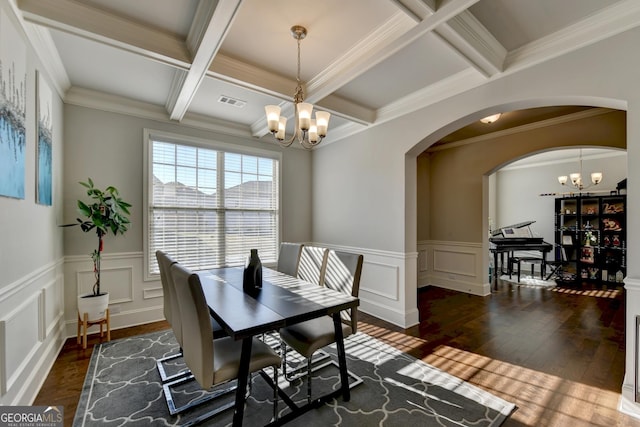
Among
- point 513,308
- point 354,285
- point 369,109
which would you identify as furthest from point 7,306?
point 513,308

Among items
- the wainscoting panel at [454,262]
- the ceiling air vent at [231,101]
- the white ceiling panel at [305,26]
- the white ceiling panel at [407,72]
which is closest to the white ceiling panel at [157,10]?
the white ceiling panel at [305,26]

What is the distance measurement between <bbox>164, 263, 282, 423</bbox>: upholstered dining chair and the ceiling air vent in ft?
7.90

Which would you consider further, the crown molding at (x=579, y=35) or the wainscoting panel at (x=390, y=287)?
the wainscoting panel at (x=390, y=287)

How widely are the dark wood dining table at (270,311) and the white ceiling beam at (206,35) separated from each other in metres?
1.92

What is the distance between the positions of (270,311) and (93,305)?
2.39 metres

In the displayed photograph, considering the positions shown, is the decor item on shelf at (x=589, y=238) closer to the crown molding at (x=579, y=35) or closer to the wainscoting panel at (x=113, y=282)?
the crown molding at (x=579, y=35)

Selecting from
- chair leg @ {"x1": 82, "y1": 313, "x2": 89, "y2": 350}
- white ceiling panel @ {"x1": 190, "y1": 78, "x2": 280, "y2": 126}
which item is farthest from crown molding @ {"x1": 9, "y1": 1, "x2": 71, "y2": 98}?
chair leg @ {"x1": 82, "y1": 313, "x2": 89, "y2": 350}

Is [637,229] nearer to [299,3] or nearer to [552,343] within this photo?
[552,343]

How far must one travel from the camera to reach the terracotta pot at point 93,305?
2867 mm

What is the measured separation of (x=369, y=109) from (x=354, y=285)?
99.4 inches

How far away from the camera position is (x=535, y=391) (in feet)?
7.02

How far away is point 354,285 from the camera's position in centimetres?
235

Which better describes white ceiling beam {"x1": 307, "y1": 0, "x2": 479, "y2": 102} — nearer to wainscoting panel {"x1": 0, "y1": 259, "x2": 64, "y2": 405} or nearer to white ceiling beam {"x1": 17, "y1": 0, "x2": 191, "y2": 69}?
white ceiling beam {"x1": 17, "y1": 0, "x2": 191, "y2": 69}
